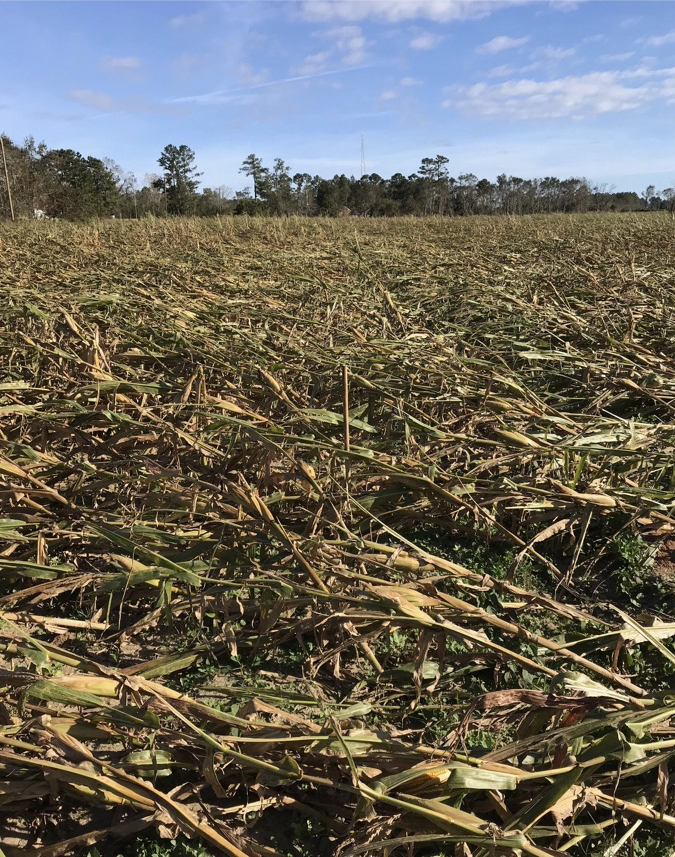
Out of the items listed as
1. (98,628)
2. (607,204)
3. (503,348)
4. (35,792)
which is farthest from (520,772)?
(607,204)

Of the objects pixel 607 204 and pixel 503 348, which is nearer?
pixel 503 348

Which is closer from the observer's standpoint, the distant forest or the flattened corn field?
the flattened corn field

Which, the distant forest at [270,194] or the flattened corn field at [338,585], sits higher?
the distant forest at [270,194]

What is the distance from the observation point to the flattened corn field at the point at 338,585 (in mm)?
1225

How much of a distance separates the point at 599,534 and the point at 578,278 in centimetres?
400

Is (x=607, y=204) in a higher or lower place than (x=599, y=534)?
higher

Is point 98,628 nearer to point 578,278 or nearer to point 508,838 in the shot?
point 508,838

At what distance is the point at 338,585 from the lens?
5.31ft

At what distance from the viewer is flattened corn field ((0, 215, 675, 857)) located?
122cm

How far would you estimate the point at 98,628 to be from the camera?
6.28 ft

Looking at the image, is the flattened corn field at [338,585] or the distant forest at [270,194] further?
the distant forest at [270,194]

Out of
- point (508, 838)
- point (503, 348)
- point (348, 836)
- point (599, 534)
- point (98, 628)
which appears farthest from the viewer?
point (503, 348)

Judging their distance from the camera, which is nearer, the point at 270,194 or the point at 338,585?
the point at 338,585

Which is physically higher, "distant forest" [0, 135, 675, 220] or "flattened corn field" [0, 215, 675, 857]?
"distant forest" [0, 135, 675, 220]
